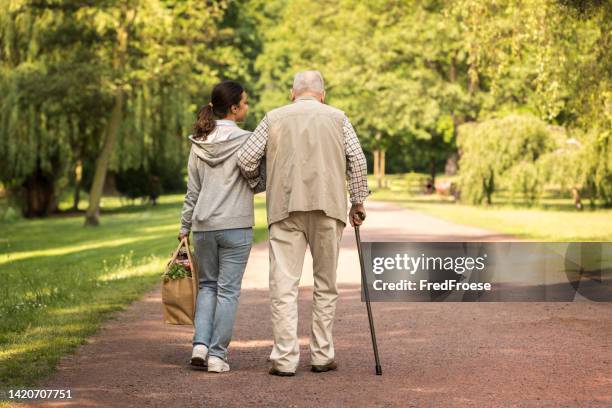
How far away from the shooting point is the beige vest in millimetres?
6535

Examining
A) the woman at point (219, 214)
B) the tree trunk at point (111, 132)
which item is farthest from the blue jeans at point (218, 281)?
the tree trunk at point (111, 132)

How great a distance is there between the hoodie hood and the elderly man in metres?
0.12

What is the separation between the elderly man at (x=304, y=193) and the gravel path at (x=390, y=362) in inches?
10.9

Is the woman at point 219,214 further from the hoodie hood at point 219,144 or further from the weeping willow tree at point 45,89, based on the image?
the weeping willow tree at point 45,89

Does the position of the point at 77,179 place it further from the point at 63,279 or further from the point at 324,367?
the point at 324,367

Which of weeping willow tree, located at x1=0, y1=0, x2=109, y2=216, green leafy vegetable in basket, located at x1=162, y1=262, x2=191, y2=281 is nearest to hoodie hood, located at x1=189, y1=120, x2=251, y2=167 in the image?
green leafy vegetable in basket, located at x1=162, y1=262, x2=191, y2=281

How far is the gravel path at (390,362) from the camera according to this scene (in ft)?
19.4

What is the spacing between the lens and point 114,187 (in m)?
45.8

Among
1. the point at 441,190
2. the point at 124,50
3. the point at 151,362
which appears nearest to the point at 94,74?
the point at 124,50

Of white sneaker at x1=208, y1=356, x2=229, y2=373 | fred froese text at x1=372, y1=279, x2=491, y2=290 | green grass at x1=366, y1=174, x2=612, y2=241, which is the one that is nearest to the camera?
white sneaker at x1=208, y1=356, x2=229, y2=373

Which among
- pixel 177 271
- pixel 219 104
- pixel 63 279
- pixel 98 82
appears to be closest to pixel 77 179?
pixel 98 82

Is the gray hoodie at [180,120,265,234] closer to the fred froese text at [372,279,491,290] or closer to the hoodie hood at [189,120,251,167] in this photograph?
the hoodie hood at [189,120,251,167]

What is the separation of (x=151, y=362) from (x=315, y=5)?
37.2 metres

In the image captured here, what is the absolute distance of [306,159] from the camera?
6.54 meters
